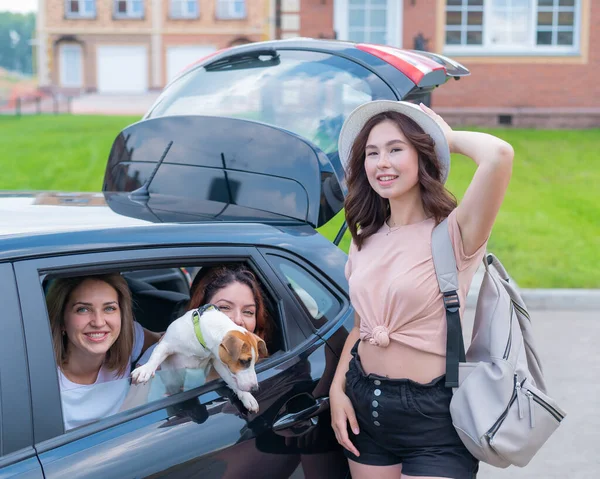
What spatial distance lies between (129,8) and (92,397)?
146 ft

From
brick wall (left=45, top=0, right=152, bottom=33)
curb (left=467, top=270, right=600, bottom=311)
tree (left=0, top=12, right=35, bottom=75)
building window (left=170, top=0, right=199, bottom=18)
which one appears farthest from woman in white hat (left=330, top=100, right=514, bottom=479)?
tree (left=0, top=12, right=35, bottom=75)

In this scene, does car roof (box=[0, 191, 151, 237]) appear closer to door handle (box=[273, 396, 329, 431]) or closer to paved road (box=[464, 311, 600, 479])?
door handle (box=[273, 396, 329, 431])

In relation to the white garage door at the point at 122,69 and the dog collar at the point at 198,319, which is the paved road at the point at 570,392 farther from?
the white garage door at the point at 122,69

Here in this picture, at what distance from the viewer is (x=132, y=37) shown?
43562mm

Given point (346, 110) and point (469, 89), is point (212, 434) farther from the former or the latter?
point (469, 89)

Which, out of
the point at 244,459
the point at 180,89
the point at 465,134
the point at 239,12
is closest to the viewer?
the point at 244,459

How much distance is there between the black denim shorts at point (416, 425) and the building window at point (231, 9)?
42.5 meters

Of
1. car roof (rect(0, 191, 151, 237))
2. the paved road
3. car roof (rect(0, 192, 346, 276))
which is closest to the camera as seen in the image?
car roof (rect(0, 192, 346, 276))

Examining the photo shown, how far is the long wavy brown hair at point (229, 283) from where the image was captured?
2428 millimetres

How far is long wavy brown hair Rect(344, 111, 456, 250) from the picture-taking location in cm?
233

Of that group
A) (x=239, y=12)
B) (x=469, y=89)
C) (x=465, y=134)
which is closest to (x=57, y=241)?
(x=465, y=134)

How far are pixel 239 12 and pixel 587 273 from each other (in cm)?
3777

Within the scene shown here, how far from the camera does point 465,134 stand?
2.36 m

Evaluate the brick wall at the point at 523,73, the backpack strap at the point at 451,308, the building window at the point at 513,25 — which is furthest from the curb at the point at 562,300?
the building window at the point at 513,25
